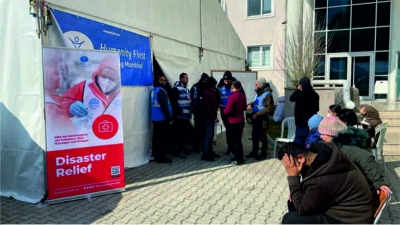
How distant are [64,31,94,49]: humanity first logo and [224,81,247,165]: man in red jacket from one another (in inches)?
103

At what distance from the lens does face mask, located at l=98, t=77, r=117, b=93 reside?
15.3 feet

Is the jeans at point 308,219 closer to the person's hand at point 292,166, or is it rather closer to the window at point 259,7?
the person's hand at point 292,166

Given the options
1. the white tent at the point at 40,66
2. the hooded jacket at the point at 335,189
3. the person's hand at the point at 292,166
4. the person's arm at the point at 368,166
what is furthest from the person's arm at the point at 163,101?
the hooded jacket at the point at 335,189

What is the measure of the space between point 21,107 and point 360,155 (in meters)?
4.06

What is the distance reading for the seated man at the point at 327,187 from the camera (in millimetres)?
2498

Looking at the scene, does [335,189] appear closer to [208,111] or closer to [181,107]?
[208,111]

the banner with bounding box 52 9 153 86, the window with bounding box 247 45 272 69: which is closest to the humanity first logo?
the banner with bounding box 52 9 153 86

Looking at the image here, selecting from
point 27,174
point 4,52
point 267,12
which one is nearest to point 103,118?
point 27,174

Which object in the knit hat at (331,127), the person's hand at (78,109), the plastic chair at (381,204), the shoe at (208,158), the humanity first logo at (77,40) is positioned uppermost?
the humanity first logo at (77,40)

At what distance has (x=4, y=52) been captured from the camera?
4652mm

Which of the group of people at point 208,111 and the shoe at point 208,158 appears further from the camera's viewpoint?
the shoe at point 208,158

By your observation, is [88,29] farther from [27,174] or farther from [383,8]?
[383,8]

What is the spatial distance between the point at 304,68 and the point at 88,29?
1294 centimetres

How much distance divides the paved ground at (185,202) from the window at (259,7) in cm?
1510
